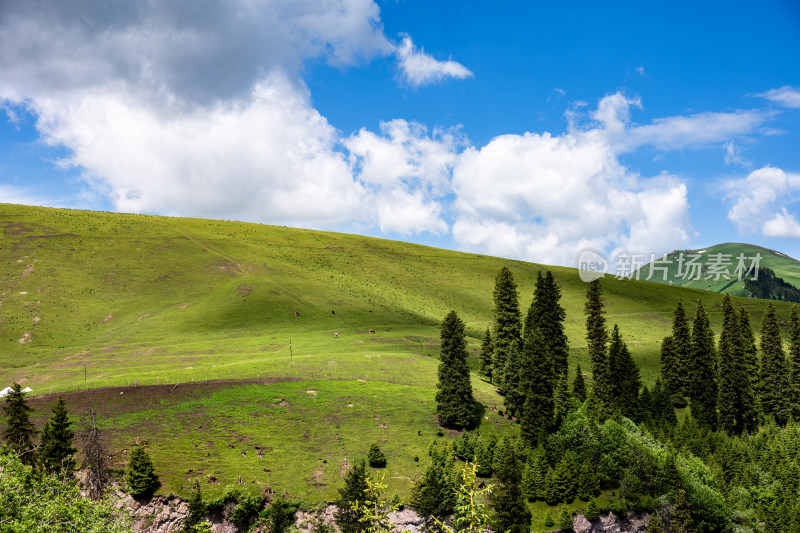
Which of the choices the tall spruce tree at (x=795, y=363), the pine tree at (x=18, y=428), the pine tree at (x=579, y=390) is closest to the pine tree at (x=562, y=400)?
the pine tree at (x=579, y=390)

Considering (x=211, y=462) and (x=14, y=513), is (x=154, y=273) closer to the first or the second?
(x=211, y=462)

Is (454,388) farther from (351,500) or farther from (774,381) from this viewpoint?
(774,381)

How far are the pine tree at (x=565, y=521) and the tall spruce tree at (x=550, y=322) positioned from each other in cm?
2365

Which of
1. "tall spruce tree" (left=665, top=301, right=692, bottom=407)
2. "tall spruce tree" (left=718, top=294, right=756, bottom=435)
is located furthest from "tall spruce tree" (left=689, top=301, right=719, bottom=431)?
"tall spruce tree" (left=718, top=294, right=756, bottom=435)

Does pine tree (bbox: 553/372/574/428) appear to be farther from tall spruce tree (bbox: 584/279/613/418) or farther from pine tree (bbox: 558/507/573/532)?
pine tree (bbox: 558/507/573/532)

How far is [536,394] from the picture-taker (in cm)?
7419

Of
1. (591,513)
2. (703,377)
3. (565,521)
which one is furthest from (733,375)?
(565,521)

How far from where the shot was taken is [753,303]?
18450 cm

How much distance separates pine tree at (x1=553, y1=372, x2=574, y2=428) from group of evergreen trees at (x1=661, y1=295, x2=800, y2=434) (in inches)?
1505

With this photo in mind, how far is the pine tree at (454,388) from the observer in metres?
74.0

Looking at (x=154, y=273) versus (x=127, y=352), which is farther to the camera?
(x=154, y=273)

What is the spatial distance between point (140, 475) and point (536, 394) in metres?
53.1

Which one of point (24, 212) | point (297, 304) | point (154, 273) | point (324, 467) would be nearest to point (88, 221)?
point (24, 212)

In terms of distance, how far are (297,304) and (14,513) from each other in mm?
109946
